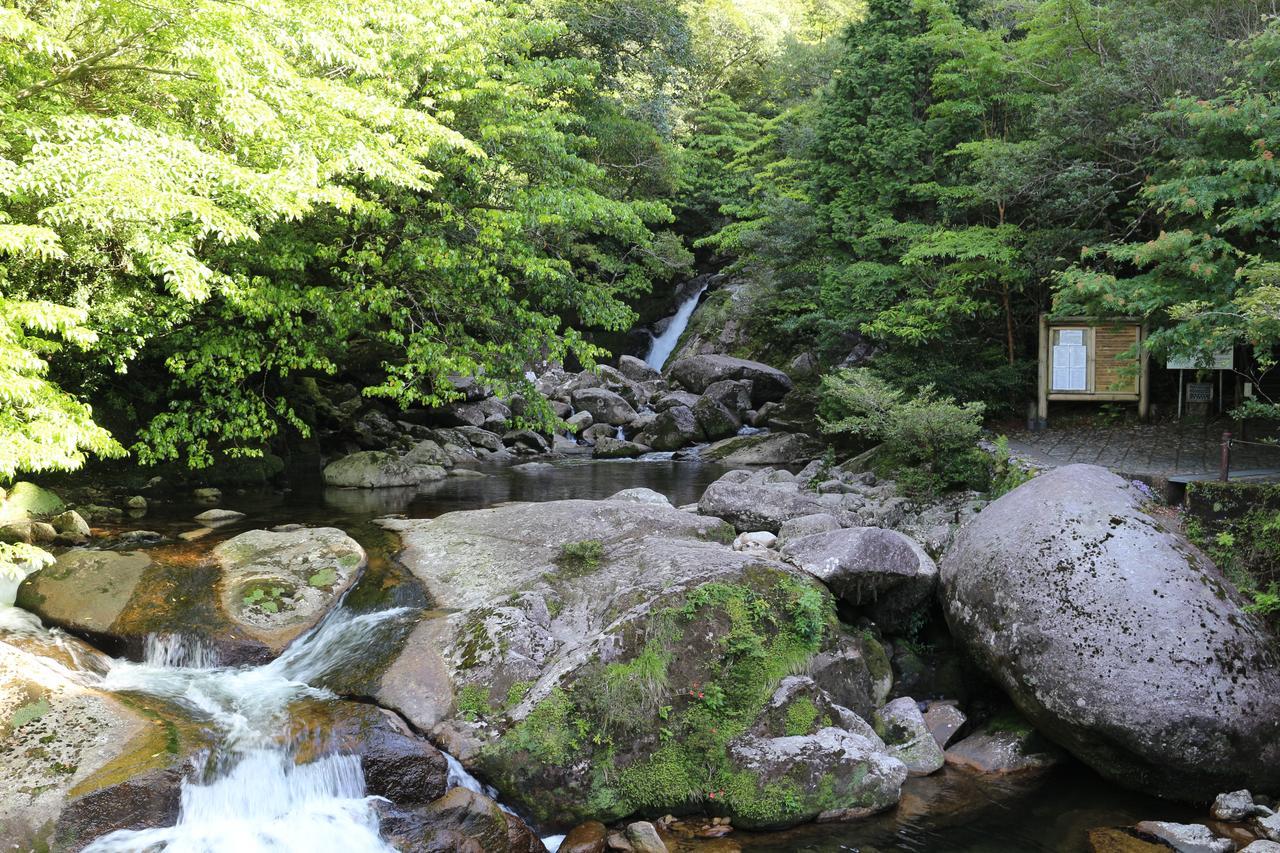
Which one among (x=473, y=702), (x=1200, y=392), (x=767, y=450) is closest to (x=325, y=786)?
(x=473, y=702)

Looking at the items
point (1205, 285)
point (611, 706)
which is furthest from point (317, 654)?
point (1205, 285)

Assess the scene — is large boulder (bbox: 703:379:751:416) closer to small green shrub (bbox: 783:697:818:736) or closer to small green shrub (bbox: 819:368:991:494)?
small green shrub (bbox: 819:368:991:494)

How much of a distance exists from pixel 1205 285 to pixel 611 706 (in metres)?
9.14

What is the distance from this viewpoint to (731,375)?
23.6 m

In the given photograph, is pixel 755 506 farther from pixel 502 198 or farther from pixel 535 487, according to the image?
pixel 502 198

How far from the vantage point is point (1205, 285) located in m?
10.7

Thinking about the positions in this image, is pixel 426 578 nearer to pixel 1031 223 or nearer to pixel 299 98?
pixel 299 98

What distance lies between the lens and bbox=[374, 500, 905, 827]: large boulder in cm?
633

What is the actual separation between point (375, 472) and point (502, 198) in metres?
5.52

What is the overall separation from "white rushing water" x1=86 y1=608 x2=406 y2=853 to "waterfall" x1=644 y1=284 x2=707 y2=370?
2308 centimetres

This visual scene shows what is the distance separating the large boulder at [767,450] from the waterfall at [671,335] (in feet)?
33.0

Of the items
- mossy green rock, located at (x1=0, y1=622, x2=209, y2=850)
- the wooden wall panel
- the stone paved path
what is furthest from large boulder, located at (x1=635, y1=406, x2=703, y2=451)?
mossy green rock, located at (x1=0, y1=622, x2=209, y2=850)

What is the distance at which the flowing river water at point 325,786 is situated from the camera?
19.2 ft

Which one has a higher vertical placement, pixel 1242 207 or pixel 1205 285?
pixel 1242 207
